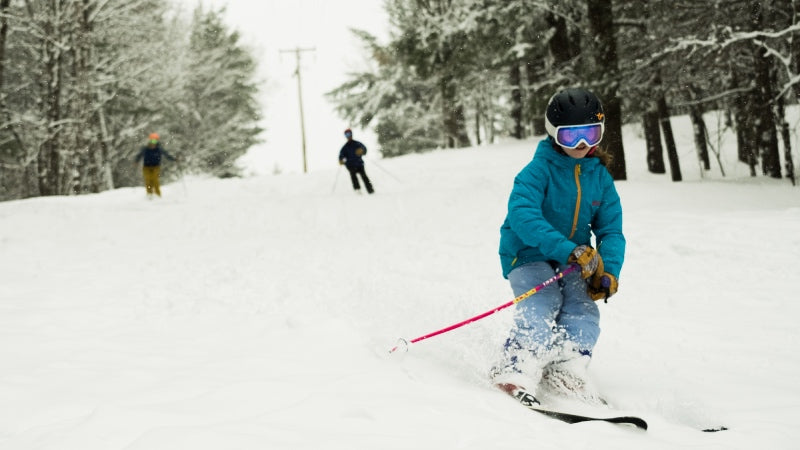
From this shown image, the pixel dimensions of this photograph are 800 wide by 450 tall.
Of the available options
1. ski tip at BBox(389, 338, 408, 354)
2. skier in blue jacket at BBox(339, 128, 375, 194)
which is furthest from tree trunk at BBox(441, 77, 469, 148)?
ski tip at BBox(389, 338, 408, 354)

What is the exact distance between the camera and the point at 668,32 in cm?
1255

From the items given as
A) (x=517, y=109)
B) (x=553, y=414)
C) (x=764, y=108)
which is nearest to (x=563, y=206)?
(x=553, y=414)

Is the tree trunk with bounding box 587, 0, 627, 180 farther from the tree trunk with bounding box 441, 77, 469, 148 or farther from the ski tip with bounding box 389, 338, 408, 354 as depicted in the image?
the ski tip with bounding box 389, 338, 408, 354

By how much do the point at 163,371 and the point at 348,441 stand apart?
64.9 inches

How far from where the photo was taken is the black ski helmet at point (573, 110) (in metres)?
3.51

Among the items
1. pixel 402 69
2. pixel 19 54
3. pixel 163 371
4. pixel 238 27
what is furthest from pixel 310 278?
pixel 238 27

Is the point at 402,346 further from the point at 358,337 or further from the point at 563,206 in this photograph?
the point at 563,206

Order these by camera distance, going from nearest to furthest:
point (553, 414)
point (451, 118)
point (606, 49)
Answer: point (553, 414), point (606, 49), point (451, 118)

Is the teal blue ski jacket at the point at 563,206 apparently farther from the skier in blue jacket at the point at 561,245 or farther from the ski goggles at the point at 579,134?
the ski goggles at the point at 579,134

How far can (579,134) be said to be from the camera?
11.6 feet

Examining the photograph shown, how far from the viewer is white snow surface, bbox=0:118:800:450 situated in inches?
102

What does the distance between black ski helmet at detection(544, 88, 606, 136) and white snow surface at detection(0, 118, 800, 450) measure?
62.7 inches

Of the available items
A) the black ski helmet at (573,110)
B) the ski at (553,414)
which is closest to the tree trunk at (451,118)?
the black ski helmet at (573,110)

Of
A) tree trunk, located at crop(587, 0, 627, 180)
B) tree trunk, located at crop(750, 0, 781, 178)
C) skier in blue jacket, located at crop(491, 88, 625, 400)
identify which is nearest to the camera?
skier in blue jacket, located at crop(491, 88, 625, 400)
